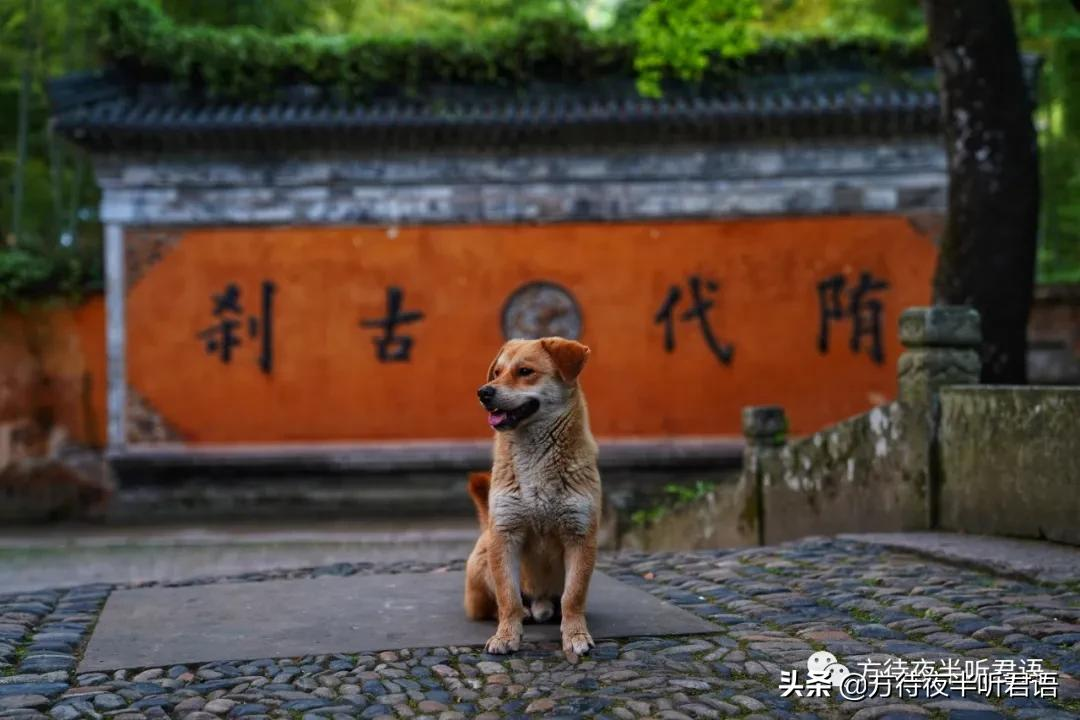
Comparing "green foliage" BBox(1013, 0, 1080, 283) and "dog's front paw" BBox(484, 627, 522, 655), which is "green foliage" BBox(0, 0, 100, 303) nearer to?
"dog's front paw" BBox(484, 627, 522, 655)

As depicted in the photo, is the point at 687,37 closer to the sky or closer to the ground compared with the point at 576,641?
closer to the sky

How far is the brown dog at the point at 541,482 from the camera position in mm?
4566

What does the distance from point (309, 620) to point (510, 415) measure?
1.41 m

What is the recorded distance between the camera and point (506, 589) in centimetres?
462

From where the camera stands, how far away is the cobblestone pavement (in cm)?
390

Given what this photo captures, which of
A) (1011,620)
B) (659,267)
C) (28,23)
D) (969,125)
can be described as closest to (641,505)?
(659,267)

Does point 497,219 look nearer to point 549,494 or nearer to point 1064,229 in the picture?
point 549,494

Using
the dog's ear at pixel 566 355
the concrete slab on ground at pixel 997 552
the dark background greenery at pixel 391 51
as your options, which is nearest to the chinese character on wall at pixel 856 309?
the dark background greenery at pixel 391 51

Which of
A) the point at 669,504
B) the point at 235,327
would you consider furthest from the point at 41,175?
the point at 669,504

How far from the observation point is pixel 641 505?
12.2 metres

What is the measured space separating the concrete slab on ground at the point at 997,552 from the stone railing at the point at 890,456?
0.46 metres

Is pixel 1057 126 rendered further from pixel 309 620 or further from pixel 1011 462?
pixel 309 620

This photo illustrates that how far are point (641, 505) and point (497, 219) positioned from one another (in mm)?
3806

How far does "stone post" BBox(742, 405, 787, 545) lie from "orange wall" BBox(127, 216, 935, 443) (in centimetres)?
400
